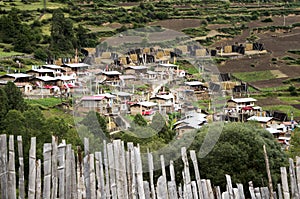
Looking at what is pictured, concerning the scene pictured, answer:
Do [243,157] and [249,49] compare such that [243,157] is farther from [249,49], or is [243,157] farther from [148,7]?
[148,7]

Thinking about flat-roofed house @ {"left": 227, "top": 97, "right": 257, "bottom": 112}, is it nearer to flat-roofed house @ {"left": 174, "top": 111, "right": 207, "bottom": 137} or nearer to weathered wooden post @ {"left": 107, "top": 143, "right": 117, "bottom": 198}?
flat-roofed house @ {"left": 174, "top": 111, "right": 207, "bottom": 137}

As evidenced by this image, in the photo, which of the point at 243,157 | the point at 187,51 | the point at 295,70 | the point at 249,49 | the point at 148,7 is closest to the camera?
the point at 243,157

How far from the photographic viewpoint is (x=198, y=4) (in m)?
61.6

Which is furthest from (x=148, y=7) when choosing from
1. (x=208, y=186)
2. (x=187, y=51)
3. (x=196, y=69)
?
(x=208, y=186)

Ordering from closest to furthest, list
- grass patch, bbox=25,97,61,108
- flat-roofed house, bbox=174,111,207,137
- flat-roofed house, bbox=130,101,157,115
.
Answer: flat-roofed house, bbox=174,111,207,137 → flat-roofed house, bbox=130,101,157,115 → grass patch, bbox=25,97,61,108

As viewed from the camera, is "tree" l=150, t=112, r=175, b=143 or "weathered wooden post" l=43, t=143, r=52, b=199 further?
"tree" l=150, t=112, r=175, b=143

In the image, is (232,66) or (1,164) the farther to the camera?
(232,66)

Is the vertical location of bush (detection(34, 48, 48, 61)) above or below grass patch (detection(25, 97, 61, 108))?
below

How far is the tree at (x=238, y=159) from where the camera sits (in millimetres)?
13305

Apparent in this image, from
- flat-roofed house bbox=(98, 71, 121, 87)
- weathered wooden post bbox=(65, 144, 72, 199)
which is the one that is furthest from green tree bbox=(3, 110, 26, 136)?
weathered wooden post bbox=(65, 144, 72, 199)

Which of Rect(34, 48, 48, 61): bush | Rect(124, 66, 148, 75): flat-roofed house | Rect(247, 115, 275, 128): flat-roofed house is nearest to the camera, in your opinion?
Rect(124, 66, 148, 75): flat-roofed house

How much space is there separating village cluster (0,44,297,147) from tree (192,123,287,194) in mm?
1836

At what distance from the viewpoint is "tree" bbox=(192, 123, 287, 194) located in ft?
43.7

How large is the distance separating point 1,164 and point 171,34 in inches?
1048
